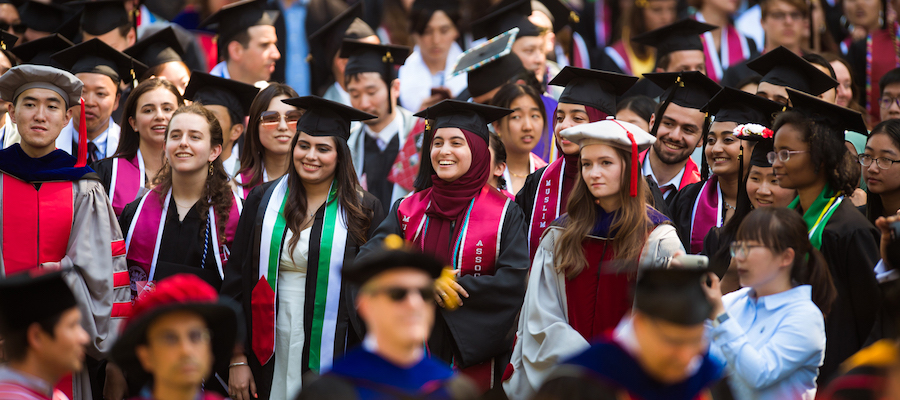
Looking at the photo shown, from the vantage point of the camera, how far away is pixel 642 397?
8.59 feet

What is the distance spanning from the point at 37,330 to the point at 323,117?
2.61 metres

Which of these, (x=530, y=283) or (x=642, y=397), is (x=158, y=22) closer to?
(x=530, y=283)

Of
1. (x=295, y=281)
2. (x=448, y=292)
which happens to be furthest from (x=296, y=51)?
(x=448, y=292)

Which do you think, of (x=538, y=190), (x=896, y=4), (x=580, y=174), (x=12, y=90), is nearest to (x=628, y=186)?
(x=580, y=174)

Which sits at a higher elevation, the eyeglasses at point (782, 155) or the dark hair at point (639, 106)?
the dark hair at point (639, 106)

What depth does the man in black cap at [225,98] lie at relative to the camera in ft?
20.5

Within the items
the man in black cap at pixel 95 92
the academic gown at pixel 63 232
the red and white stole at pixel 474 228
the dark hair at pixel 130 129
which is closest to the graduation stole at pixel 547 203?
the red and white stole at pixel 474 228

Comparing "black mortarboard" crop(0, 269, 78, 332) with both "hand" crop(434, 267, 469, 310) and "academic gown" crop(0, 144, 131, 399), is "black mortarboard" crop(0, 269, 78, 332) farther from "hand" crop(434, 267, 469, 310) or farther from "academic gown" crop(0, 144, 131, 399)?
"hand" crop(434, 267, 469, 310)

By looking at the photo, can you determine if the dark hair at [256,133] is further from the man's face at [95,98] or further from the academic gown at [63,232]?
the academic gown at [63,232]

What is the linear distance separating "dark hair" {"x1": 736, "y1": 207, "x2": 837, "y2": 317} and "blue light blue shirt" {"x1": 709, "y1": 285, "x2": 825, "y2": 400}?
5.0 inches

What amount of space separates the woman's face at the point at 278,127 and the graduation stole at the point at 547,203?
1828 mm

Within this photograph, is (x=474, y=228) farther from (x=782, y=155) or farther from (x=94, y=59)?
(x=94, y=59)

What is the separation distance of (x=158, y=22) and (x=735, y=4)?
20.1ft

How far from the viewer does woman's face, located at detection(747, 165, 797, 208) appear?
15.6ft
